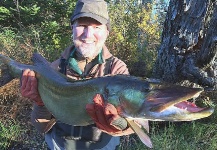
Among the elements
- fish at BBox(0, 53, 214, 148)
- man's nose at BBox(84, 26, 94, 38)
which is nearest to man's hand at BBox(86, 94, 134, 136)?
fish at BBox(0, 53, 214, 148)

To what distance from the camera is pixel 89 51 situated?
7.64 ft

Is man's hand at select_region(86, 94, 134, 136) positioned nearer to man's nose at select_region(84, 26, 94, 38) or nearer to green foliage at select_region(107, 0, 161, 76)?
man's nose at select_region(84, 26, 94, 38)

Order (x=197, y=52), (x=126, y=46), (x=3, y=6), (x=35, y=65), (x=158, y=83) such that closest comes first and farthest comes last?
(x=158, y=83) < (x=35, y=65) < (x=197, y=52) < (x=126, y=46) < (x=3, y=6)

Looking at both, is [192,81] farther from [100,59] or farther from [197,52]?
[100,59]

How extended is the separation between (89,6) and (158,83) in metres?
0.95

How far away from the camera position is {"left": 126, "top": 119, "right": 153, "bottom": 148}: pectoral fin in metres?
1.73

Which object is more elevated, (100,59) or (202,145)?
(100,59)

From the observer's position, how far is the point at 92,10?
2.29 meters

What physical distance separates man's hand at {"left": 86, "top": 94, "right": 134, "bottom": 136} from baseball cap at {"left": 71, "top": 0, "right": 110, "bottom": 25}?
670 mm

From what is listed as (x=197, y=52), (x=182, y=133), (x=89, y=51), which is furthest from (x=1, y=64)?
(x=182, y=133)

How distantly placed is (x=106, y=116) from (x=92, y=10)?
0.86 m

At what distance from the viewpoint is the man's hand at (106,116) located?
1.77 meters

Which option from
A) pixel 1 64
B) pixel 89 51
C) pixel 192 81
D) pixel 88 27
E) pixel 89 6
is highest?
pixel 89 6

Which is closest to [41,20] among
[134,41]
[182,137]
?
[134,41]
